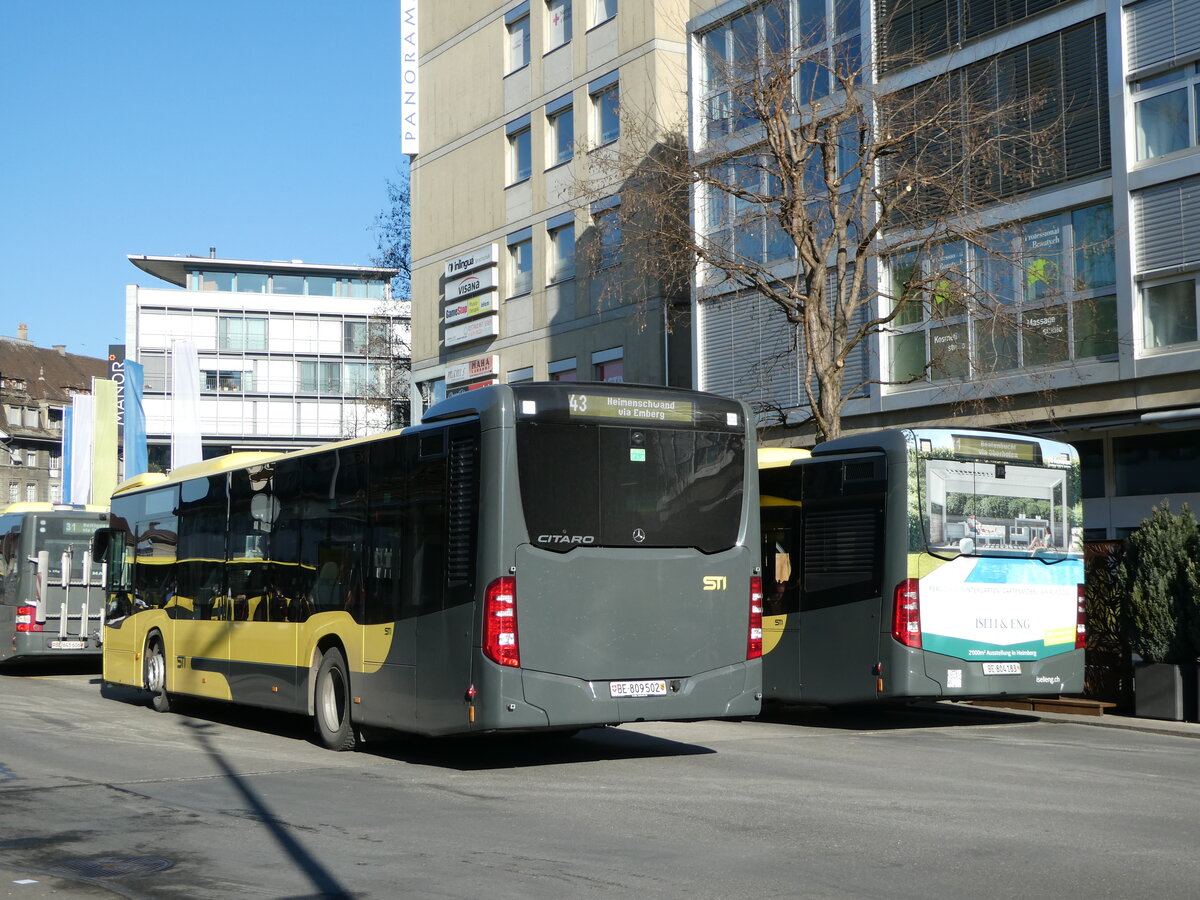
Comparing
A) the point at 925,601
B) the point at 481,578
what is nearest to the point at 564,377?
the point at 925,601

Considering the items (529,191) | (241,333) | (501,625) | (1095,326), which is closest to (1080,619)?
(501,625)

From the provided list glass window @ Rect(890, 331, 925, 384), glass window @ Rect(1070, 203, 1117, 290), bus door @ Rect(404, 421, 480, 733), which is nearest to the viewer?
bus door @ Rect(404, 421, 480, 733)

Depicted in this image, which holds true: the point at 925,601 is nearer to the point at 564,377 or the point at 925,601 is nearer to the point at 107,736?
the point at 107,736

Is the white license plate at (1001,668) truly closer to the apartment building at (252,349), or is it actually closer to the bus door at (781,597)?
the bus door at (781,597)

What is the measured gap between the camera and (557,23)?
37.6 m

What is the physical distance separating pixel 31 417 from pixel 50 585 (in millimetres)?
87579

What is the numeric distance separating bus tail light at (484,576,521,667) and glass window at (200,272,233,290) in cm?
8016

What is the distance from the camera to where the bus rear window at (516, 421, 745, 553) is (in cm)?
1156

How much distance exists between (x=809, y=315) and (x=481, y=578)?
426 inches

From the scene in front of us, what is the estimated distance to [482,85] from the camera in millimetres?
40594

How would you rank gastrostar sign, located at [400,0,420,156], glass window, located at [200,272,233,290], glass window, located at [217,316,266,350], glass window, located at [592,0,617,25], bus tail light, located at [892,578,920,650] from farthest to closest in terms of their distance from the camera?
glass window, located at [200,272,233,290], glass window, located at [217,316,266,350], gastrostar sign, located at [400,0,420,156], glass window, located at [592,0,617,25], bus tail light, located at [892,578,920,650]

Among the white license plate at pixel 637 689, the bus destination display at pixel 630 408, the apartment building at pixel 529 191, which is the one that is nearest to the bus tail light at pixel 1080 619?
the bus destination display at pixel 630 408

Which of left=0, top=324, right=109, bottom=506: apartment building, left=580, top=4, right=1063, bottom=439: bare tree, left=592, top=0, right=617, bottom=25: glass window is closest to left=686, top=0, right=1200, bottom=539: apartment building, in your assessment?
left=580, top=4, right=1063, bottom=439: bare tree

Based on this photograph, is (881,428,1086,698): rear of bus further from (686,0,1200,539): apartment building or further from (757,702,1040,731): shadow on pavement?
(686,0,1200,539): apartment building
